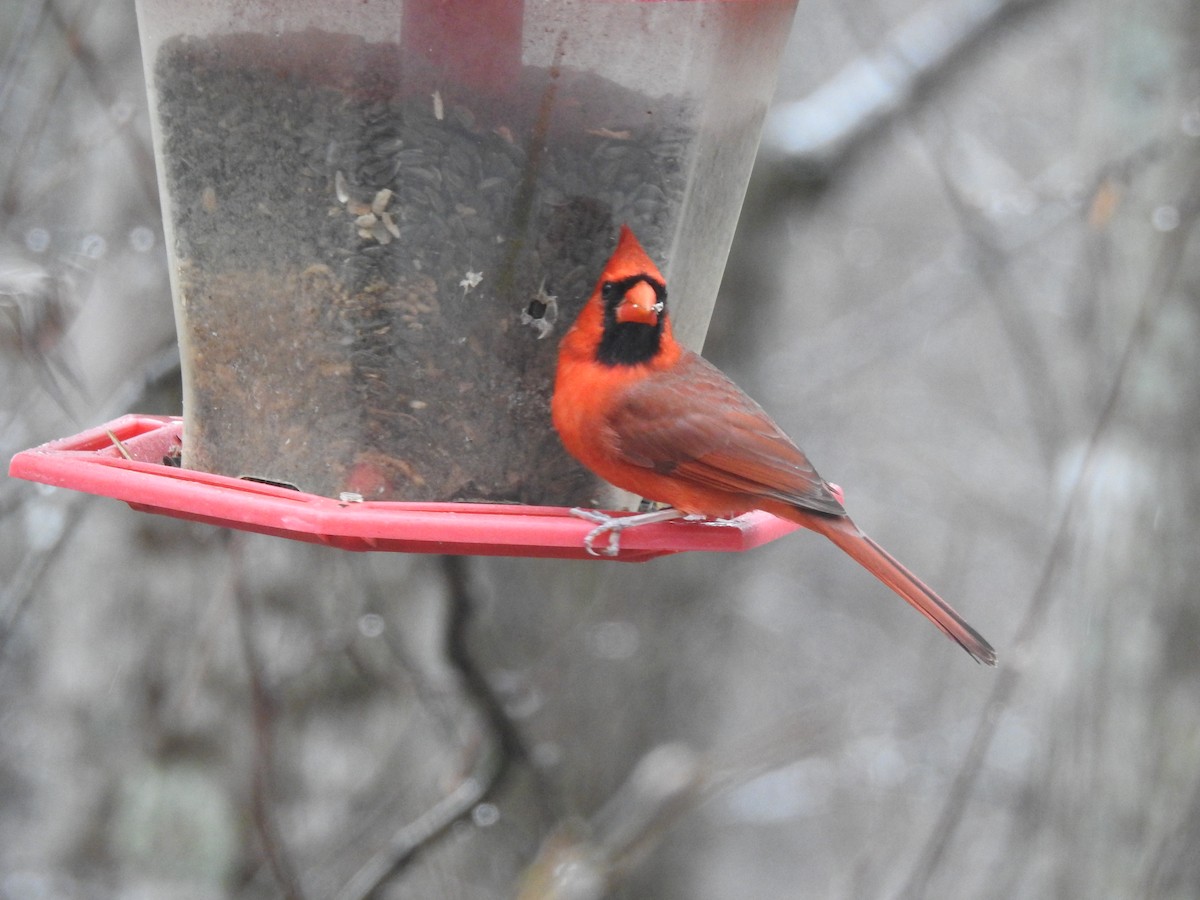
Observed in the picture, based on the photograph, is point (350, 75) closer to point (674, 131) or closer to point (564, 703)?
point (674, 131)

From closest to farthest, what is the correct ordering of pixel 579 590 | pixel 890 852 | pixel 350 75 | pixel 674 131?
1. pixel 350 75
2. pixel 674 131
3. pixel 579 590
4. pixel 890 852

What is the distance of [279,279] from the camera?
3.10m

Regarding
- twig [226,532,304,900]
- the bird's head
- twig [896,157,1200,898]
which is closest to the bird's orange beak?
the bird's head

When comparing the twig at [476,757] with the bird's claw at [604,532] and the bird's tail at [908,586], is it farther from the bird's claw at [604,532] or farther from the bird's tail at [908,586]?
the bird's claw at [604,532]

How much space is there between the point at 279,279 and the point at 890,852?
210 inches

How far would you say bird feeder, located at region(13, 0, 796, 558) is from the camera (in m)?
2.88

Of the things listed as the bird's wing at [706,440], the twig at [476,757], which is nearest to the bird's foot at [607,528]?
the bird's wing at [706,440]

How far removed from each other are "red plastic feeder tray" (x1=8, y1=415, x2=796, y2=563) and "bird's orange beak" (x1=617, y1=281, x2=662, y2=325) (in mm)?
432

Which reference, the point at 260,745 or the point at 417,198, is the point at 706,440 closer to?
the point at 417,198

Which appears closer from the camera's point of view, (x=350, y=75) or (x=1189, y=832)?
(x=350, y=75)

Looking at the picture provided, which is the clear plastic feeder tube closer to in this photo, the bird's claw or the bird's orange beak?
the bird's orange beak

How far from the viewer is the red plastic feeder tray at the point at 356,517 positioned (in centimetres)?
253

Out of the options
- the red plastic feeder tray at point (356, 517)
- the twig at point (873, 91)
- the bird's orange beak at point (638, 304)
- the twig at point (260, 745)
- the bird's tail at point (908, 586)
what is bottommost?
the twig at point (260, 745)

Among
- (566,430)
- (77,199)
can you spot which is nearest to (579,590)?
(77,199)
